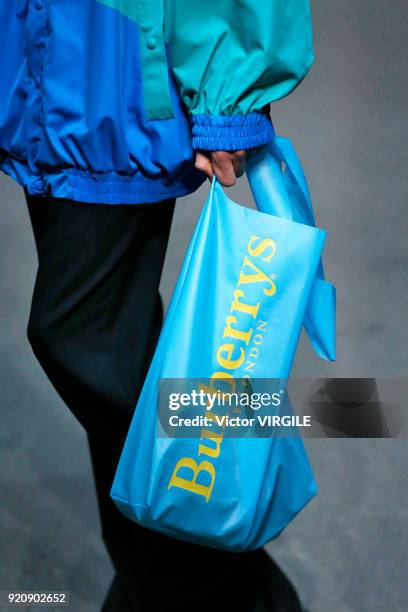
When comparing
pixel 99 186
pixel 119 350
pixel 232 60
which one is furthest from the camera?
pixel 119 350

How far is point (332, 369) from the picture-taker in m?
2.33

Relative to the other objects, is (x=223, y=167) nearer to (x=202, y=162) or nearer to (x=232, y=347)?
(x=202, y=162)

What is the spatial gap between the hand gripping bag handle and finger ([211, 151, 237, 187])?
63mm

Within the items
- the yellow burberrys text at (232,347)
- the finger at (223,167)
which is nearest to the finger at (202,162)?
the finger at (223,167)

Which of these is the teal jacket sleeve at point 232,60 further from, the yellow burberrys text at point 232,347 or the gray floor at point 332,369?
the gray floor at point 332,369

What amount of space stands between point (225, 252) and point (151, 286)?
0.27 metres

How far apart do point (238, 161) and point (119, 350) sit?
0.39 meters

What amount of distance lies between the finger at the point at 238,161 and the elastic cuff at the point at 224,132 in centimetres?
2

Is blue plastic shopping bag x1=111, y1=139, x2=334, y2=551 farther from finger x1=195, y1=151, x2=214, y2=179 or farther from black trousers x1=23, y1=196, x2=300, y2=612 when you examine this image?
black trousers x1=23, y1=196, x2=300, y2=612

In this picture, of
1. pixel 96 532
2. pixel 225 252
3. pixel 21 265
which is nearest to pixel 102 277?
pixel 225 252

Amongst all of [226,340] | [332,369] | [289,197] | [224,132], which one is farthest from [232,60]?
[332,369]

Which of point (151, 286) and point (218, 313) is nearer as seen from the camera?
point (218, 313)

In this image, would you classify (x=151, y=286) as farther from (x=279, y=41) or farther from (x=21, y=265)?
(x=21, y=265)

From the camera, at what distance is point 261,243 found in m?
1.58
